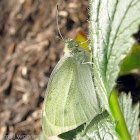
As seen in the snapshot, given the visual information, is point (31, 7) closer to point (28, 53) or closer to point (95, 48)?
point (28, 53)

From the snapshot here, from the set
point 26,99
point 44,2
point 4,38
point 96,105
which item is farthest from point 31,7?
point 96,105

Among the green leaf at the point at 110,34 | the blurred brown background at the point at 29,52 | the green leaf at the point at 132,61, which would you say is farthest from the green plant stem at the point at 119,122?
the blurred brown background at the point at 29,52

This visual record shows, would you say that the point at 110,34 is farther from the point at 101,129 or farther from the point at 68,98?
the point at 68,98

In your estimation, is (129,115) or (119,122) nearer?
(119,122)

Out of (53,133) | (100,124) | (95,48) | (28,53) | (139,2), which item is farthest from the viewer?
(28,53)

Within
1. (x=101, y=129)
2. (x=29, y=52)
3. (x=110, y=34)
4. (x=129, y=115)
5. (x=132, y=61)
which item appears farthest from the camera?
(x=29, y=52)

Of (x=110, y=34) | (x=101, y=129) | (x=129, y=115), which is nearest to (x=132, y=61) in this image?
(x=129, y=115)

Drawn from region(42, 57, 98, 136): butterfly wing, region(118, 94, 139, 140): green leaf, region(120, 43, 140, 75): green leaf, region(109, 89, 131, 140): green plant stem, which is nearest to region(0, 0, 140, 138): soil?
region(120, 43, 140, 75): green leaf
